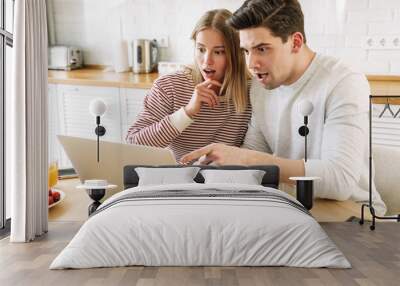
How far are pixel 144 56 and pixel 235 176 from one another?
1222 millimetres

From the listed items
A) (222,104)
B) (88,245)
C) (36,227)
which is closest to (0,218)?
(36,227)

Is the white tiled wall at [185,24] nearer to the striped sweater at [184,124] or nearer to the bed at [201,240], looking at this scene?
the striped sweater at [184,124]

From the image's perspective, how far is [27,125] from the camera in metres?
4.80

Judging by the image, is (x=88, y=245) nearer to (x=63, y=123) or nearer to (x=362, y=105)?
(x=63, y=123)

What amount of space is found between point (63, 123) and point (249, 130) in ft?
4.87

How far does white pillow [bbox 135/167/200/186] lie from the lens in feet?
17.0

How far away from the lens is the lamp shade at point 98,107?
5484 mm

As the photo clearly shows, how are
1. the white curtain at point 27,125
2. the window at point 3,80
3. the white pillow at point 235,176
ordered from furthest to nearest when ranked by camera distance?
1. the white pillow at point 235,176
2. the window at point 3,80
3. the white curtain at point 27,125

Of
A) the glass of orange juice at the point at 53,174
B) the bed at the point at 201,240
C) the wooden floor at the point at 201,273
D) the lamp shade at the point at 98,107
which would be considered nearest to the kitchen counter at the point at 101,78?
the lamp shade at the point at 98,107

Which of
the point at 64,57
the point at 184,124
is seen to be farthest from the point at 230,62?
the point at 64,57

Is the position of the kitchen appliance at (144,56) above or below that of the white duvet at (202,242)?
above

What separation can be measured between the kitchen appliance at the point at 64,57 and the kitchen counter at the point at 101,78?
0.05 m

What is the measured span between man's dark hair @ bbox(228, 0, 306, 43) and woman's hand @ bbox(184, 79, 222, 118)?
47 centimetres

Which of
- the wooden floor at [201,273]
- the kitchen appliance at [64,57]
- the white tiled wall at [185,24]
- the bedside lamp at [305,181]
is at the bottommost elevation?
the wooden floor at [201,273]
